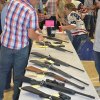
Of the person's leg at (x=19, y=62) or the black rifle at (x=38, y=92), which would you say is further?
the person's leg at (x=19, y=62)

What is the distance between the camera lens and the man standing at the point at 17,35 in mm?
3012

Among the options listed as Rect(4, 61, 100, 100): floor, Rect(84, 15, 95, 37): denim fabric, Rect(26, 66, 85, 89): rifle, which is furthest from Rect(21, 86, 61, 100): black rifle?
Rect(84, 15, 95, 37): denim fabric

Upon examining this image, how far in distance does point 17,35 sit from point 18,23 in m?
0.14

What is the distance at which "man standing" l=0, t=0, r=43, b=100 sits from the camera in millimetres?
3012

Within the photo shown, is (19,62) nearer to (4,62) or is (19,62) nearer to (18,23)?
(4,62)

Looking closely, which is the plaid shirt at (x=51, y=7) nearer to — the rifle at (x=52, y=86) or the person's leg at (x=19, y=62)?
the person's leg at (x=19, y=62)

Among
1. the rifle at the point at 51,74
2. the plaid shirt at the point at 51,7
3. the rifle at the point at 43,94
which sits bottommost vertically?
the rifle at the point at 43,94

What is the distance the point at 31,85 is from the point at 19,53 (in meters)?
0.79

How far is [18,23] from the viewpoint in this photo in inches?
120

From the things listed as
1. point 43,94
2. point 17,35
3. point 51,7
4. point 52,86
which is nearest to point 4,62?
point 17,35

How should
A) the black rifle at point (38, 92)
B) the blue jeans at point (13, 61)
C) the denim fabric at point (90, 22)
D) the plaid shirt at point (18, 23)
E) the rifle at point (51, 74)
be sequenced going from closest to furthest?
the black rifle at point (38, 92), the rifle at point (51, 74), the plaid shirt at point (18, 23), the blue jeans at point (13, 61), the denim fabric at point (90, 22)

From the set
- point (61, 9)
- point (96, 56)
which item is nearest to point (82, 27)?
point (61, 9)

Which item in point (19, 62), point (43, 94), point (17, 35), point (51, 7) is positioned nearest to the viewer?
point (43, 94)

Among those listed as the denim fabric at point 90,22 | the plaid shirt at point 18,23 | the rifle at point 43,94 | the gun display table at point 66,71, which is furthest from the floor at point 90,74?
the denim fabric at point 90,22
